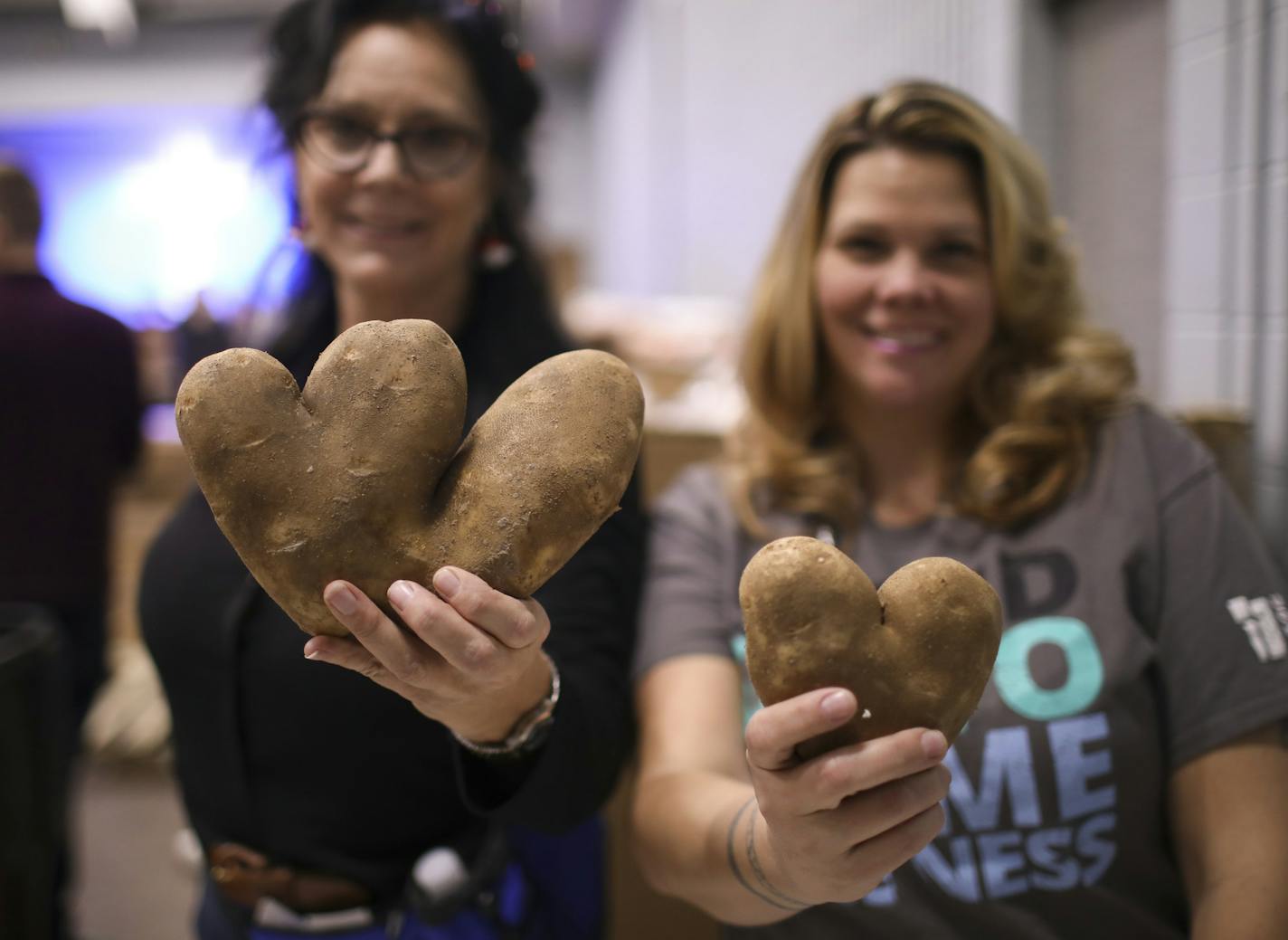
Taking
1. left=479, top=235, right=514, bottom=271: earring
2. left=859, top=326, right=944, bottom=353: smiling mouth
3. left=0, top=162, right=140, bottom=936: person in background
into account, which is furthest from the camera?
left=0, top=162, right=140, bottom=936: person in background

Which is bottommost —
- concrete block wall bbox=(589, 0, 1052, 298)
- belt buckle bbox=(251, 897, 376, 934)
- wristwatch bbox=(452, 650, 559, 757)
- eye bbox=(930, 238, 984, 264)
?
belt buckle bbox=(251, 897, 376, 934)

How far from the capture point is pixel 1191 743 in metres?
0.88

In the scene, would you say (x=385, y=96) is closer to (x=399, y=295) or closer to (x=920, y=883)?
(x=399, y=295)

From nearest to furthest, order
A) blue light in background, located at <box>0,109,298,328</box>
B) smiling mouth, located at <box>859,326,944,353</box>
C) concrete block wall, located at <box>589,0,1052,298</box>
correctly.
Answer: smiling mouth, located at <box>859,326,944,353</box> < concrete block wall, located at <box>589,0,1052,298</box> < blue light in background, located at <box>0,109,298,328</box>

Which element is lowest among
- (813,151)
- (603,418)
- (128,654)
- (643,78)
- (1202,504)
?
(128,654)

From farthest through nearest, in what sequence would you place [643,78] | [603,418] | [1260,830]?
[643,78] < [1260,830] < [603,418]

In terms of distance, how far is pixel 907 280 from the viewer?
898 mm

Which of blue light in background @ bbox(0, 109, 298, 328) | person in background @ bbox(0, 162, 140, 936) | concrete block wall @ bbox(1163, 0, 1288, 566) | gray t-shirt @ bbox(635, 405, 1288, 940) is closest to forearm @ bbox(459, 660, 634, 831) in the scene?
gray t-shirt @ bbox(635, 405, 1288, 940)

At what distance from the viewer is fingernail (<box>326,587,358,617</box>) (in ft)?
1.92

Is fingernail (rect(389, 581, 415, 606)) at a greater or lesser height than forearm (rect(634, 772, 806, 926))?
greater

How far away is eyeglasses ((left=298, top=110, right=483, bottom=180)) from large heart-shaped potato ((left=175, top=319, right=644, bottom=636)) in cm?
24

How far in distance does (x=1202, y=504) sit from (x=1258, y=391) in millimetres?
294

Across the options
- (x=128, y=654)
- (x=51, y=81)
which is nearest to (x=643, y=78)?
(x=128, y=654)

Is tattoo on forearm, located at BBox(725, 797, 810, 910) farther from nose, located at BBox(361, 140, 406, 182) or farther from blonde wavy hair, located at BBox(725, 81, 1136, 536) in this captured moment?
nose, located at BBox(361, 140, 406, 182)
